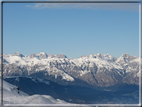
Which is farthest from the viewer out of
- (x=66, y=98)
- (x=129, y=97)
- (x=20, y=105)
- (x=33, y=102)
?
(x=129, y=97)

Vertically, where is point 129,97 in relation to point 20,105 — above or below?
below

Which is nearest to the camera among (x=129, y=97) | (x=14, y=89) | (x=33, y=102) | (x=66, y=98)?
(x=33, y=102)

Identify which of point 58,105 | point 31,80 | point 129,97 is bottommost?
point 129,97

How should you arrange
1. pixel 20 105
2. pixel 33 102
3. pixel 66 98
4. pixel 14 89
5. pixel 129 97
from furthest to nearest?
1. pixel 129 97
2. pixel 66 98
3. pixel 14 89
4. pixel 33 102
5. pixel 20 105

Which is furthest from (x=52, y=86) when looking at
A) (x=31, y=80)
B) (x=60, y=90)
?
(x=31, y=80)

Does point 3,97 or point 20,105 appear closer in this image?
point 20,105

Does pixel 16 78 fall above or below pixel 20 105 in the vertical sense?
below

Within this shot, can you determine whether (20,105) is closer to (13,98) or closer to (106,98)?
(13,98)

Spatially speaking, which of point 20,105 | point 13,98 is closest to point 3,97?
point 13,98

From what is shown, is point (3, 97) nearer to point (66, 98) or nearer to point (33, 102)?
point (33, 102)
